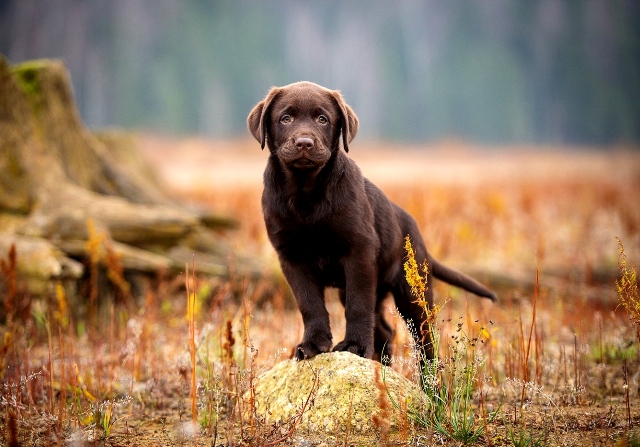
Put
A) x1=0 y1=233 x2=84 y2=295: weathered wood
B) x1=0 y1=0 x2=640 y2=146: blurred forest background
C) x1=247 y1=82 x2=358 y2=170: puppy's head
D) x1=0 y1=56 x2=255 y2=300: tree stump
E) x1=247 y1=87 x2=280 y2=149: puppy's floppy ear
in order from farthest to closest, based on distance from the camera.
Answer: x1=0 y1=0 x2=640 y2=146: blurred forest background, x1=0 y1=56 x2=255 y2=300: tree stump, x1=0 y1=233 x2=84 y2=295: weathered wood, x1=247 y1=87 x2=280 y2=149: puppy's floppy ear, x1=247 y1=82 x2=358 y2=170: puppy's head

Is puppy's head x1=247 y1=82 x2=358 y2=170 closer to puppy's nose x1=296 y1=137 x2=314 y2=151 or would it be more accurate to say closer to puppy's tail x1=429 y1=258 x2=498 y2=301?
puppy's nose x1=296 y1=137 x2=314 y2=151

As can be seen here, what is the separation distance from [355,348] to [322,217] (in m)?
0.75

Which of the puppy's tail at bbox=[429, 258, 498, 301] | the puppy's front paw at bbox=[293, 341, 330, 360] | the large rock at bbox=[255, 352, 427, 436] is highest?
the puppy's tail at bbox=[429, 258, 498, 301]

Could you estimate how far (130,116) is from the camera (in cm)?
6456

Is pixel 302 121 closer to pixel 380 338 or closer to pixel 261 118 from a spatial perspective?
pixel 261 118

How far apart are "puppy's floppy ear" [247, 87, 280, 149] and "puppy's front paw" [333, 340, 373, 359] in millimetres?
1233

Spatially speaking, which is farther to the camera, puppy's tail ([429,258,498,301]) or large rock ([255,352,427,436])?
puppy's tail ([429,258,498,301])

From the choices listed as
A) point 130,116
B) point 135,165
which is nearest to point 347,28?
point 130,116

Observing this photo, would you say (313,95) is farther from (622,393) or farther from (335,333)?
(622,393)

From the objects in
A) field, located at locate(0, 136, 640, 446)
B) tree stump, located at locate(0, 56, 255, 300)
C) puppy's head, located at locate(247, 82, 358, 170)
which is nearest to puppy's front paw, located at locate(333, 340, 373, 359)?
field, located at locate(0, 136, 640, 446)

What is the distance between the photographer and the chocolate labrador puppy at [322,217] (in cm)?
339

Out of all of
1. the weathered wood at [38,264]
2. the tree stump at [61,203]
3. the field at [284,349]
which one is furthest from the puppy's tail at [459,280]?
the weathered wood at [38,264]

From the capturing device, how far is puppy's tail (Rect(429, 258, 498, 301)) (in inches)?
153

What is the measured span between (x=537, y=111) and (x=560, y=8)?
69.4 feet
